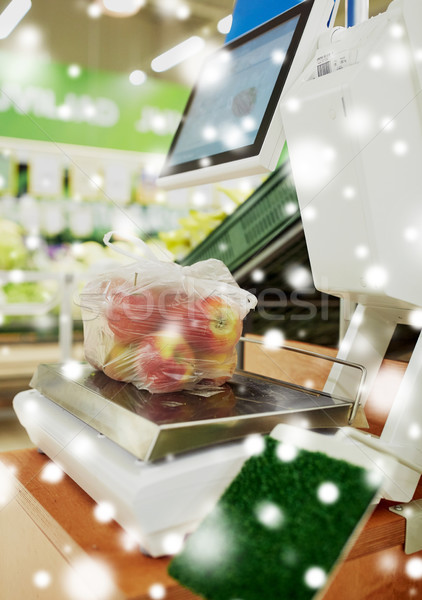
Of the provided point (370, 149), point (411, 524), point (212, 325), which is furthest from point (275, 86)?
point (411, 524)

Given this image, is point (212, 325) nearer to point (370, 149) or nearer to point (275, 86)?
point (370, 149)

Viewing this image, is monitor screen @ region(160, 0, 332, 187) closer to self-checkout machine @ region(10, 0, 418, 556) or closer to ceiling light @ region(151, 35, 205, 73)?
self-checkout machine @ region(10, 0, 418, 556)

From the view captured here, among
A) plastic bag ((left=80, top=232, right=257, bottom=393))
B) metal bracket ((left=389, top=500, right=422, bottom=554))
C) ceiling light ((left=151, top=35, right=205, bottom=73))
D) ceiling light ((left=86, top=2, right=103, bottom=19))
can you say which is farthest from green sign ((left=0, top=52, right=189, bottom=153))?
metal bracket ((left=389, top=500, right=422, bottom=554))

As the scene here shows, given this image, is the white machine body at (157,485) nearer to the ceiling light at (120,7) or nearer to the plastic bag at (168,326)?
the plastic bag at (168,326)

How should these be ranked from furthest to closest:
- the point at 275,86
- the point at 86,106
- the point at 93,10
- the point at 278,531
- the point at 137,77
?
the point at 137,77 < the point at 86,106 < the point at 93,10 < the point at 275,86 < the point at 278,531

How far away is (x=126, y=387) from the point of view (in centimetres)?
74

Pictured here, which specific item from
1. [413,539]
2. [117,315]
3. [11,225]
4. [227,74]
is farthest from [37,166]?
[413,539]

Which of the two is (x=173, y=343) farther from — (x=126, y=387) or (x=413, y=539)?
(x=413, y=539)

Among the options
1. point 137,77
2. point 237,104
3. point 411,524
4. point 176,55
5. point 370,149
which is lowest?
point 411,524

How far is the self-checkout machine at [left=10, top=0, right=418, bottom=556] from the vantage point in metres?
0.54

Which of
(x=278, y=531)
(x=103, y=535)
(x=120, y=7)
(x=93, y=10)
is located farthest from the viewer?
(x=93, y=10)

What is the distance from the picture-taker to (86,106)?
161 inches

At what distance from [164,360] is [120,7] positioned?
12.0 feet

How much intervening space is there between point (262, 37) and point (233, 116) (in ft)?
0.53
